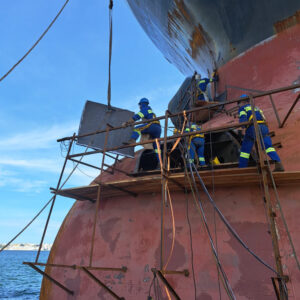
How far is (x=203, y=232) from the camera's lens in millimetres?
5492

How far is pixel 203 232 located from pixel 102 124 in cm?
417

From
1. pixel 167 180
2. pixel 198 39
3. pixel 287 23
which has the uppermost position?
pixel 198 39

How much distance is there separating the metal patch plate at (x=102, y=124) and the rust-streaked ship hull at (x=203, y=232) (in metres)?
0.92

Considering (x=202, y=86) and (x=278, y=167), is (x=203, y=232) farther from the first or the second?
(x=202, y=86)

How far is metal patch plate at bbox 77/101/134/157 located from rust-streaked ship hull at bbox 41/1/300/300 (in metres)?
0.92

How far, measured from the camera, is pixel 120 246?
6.37 m

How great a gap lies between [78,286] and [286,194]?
4.90 meters

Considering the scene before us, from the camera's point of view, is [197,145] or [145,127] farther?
[145,127]

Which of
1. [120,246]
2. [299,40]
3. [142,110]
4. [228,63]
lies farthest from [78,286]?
[299,40]

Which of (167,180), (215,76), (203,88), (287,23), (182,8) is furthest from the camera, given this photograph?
(182,8)

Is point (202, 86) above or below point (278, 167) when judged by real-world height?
above

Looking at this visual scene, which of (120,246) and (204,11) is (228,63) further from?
(120,246)

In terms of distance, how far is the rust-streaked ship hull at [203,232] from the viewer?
4898mm

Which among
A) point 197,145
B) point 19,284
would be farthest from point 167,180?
point 19,284
